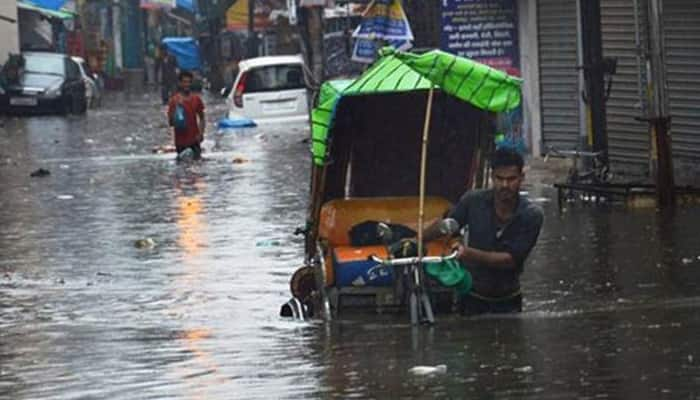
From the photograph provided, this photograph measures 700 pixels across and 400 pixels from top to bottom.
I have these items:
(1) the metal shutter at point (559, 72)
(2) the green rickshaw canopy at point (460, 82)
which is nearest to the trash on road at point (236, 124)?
(1) the metal shutter at point (559, 72)

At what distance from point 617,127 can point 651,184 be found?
3661 millimetres

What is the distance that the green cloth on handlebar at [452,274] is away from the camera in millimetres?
11992

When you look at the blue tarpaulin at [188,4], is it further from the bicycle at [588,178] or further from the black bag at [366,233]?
the black bag at [366,233]

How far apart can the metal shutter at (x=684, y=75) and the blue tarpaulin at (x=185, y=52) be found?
46786 millimetres

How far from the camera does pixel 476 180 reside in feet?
46.8

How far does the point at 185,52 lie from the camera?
2773 inches

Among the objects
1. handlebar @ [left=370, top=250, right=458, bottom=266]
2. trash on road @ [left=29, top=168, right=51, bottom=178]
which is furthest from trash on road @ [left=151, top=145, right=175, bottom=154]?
handlebar @ [left=370, top=250, right=458, bottom=266]

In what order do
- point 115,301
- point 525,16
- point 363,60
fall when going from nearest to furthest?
1. point 115,301
2. point 525,16
3. point 363,60

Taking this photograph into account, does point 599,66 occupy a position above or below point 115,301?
above

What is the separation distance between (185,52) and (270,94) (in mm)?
29716

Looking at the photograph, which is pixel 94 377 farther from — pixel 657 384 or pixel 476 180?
pixel 476 180

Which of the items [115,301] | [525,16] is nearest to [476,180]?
[115,301]

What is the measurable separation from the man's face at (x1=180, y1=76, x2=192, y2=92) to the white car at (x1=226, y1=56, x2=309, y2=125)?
38.2 feet

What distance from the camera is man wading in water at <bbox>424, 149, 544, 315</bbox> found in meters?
11.5
